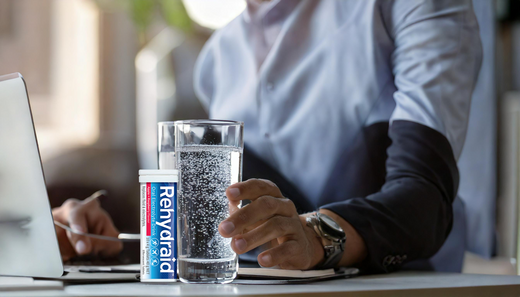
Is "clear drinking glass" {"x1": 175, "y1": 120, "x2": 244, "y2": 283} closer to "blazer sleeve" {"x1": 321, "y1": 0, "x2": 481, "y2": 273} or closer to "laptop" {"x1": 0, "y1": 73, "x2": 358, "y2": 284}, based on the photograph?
"laptop" {"x1": 0, "y1": 73, "x2": 358, "y2": 284}

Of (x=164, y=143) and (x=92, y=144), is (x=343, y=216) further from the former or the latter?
(x=92, y=144)

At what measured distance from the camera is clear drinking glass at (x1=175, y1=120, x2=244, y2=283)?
713mm

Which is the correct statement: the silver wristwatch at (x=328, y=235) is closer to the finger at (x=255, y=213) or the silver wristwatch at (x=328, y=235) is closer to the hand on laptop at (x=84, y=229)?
the finger at (x=255, y=213)

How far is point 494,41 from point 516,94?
0.17 m

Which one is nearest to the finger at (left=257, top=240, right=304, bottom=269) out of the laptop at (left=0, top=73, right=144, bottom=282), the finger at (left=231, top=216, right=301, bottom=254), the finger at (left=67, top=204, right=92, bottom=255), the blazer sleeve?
the finger at (left=231, top=216, right=301, bottom=254)

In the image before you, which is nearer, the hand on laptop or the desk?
the desk

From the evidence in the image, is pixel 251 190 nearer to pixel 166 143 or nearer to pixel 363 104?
pixel 166 143

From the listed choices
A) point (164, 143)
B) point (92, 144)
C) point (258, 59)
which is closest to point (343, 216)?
point (164, 143)

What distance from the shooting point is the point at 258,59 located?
1550mm

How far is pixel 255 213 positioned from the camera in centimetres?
76

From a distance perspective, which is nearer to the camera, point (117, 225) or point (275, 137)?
point (275, 137)

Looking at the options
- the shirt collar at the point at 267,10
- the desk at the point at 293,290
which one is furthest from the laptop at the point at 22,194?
the shirt collar at the point at 267,10

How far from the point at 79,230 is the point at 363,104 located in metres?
0.87

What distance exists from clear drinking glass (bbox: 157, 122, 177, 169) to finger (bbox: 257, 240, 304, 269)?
0.25m
